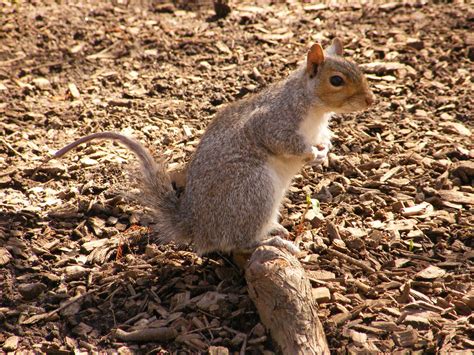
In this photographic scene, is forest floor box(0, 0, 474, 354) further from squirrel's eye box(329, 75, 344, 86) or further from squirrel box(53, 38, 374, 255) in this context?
squirrel's eye box(329, 75, 344, 86)

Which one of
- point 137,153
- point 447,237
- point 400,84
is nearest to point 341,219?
point 447,237

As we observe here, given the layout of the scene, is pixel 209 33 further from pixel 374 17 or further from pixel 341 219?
pixel 341 219

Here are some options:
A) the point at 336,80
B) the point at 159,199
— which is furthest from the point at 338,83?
the point at 159,199

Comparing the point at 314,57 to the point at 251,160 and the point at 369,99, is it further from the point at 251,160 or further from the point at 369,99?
the point at 251,160

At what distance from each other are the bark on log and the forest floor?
0.25 metres

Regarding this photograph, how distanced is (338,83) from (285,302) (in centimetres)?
194

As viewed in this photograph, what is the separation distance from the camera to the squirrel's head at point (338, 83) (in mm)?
5301

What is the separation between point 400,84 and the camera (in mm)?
7316

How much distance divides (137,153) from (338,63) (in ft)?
5.65

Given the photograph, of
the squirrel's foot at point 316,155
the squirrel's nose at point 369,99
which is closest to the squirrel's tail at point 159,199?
the squirrel's foot at point 316,155

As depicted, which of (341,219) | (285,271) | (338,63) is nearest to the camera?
(285,271)

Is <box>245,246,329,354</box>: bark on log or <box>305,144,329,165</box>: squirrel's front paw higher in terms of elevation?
<box>305,144,329,165</box>: squirrel's front paw

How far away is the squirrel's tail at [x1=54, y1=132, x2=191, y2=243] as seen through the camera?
5082mm

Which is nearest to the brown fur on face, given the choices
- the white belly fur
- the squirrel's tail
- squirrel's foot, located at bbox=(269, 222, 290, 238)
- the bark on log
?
the white belly fur
